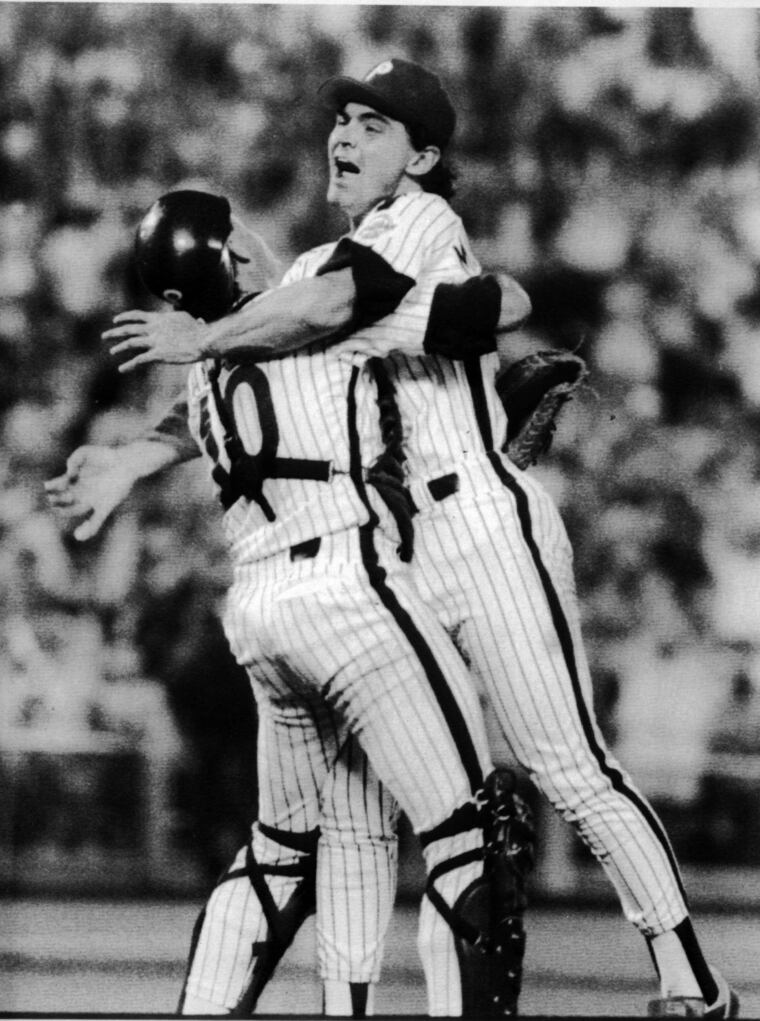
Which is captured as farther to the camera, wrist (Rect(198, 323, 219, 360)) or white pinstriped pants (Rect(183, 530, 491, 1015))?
wrist (Rect(198, 323, 219, 360))

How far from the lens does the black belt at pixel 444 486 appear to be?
2.52m

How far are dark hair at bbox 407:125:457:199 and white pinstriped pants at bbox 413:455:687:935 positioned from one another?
1.91 feet

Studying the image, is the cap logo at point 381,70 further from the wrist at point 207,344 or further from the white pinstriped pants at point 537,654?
the white pinstriped pants at point 537,654

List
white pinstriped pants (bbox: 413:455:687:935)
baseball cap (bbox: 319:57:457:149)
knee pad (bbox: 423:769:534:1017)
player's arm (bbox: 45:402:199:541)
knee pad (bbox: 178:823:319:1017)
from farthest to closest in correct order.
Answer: player's arm (bbox: 45:402:199:541) → baseball cap (bbox: 319:57:457:149) → knee pad (bbox: 178:823:319:1017) → white pinstriped pants (bbox: 413:455:687:935) → knee pad (bbox: 423:769:534:1017)

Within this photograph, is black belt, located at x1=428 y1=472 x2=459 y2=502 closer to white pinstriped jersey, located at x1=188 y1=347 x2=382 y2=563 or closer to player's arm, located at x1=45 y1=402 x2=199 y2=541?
white pinstriped jersey, located at x1=188 y1=347 x2=382 y2=563

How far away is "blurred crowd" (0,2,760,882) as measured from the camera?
2.81 m

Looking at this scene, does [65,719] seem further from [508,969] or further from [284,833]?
[508,969]

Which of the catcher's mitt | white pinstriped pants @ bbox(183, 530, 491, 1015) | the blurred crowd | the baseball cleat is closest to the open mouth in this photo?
the blurred crowd

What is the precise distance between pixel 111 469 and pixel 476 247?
2.88 feet

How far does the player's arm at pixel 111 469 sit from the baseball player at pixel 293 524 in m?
0.26

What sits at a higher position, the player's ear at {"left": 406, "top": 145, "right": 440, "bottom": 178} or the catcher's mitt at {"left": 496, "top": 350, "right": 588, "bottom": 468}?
the player's ear at {"left": 406, "top": 145, "right": 440, "bottom": 178}

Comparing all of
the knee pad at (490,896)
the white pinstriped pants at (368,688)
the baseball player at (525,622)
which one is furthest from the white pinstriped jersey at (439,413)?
the knee pad at (490,896)

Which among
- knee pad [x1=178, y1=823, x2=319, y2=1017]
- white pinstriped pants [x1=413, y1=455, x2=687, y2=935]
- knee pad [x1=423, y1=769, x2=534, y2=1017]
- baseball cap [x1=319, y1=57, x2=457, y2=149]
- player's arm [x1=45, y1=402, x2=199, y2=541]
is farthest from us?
player's arm [x1=45, y1=402, x2=199, y2=541]

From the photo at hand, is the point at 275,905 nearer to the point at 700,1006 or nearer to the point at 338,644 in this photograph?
the point at 338,644
